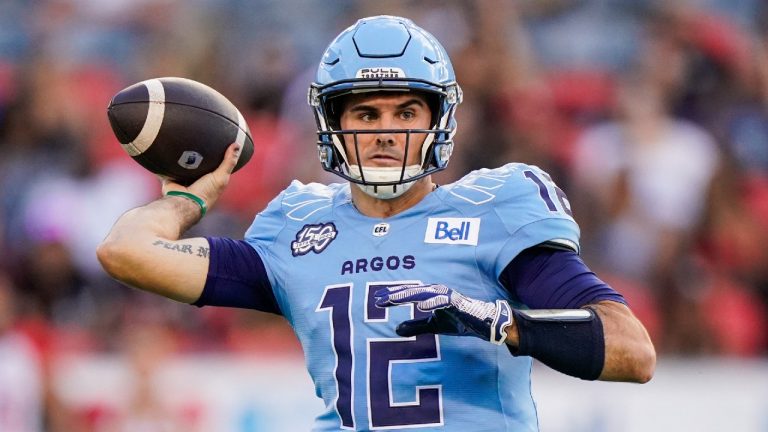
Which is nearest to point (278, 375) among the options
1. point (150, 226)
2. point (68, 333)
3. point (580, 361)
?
point (68, 333)

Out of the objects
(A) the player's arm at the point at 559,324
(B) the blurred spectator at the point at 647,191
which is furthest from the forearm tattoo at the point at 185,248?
(B) the blurred spectator at the point at 647,191

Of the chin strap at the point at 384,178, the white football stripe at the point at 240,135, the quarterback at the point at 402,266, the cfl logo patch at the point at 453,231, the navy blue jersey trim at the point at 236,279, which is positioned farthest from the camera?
the white football stripe at the point at 240,135

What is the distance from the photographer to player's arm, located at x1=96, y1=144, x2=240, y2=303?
12.8 ft

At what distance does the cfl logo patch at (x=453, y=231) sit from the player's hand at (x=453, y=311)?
0.39 m

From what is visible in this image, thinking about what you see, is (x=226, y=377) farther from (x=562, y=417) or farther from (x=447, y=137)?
(x=447, y=137)

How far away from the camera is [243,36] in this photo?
385 inches

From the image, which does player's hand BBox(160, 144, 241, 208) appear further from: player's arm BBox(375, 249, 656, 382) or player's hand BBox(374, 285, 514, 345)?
player's hand BBox(374, 285, 514, 345)

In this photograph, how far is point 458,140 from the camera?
784cm

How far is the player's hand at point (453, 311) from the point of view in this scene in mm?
3326

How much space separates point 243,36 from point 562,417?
13.7 ft

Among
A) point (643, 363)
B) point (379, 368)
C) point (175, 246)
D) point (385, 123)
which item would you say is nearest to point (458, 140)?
point (385, 123)

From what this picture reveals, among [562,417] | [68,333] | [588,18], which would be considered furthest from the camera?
[588,18]

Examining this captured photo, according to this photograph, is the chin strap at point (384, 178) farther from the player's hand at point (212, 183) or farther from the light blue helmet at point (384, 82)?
the player's hand at point (212, 183)

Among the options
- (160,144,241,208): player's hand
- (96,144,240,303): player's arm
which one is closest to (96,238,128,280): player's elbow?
(96,144,240,303): player's arm
